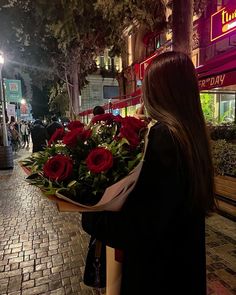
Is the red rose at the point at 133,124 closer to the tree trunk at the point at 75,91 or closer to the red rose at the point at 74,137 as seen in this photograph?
the red rose at the point at 74,137

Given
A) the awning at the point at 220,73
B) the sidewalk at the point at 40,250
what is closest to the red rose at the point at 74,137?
the sidewalk at the point at 40,250

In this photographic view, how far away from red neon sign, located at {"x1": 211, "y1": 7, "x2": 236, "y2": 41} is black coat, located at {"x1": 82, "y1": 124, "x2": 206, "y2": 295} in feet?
29.2

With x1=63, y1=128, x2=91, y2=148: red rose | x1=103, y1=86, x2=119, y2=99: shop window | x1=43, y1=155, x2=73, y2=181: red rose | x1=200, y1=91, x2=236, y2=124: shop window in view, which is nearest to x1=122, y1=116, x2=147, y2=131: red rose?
x1=63, y1=128, x2=91, y2=148: red rose

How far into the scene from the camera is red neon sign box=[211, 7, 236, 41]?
8.67 meters

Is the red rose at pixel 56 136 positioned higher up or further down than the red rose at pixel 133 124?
further down

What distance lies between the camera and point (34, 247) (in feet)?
12.7

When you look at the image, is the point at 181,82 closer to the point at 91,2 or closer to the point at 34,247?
the point at 34,247

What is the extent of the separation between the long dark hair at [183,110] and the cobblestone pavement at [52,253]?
2041mm

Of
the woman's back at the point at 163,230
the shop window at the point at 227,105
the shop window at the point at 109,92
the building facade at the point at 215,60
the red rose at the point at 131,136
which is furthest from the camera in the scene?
the shop window at the point at 109,92

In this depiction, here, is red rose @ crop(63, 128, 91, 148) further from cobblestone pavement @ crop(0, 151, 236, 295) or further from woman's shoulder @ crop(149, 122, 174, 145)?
cobblestone pavement @ crop(0, 151, 236, 295)

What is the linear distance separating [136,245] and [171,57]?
0.88m

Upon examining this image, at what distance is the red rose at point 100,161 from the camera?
123 cm

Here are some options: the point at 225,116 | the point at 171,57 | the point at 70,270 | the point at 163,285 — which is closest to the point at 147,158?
the point at 171,57

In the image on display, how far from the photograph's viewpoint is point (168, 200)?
117 centimetres
